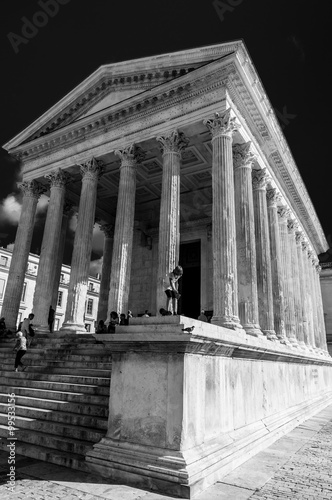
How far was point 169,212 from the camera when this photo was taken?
1490cm

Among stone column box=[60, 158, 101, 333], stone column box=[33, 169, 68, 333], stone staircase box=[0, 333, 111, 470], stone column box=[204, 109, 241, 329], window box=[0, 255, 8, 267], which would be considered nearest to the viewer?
stone staircase box=[0, 333, 111, 470]

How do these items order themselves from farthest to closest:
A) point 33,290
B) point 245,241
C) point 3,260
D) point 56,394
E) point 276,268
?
1. point 33,290
2. point 3,260
3. point 276,268
4. point 245,241
5. point 56,394

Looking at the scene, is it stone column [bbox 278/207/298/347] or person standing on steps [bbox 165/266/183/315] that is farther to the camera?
stone column [bbox 278/207/298/347]

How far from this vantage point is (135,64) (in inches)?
708

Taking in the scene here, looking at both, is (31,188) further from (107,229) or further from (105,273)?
(105,273)

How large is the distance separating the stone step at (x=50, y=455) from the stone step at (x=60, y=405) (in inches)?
48.2

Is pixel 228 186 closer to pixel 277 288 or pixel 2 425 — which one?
pixel 277 288

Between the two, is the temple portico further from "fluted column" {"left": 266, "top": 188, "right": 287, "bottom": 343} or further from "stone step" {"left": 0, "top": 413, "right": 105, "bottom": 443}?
"stone step" {"left": 0, "top": 413, "right": 105, "bottom": 443}

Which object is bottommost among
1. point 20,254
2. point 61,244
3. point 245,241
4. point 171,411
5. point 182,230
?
point 171,411

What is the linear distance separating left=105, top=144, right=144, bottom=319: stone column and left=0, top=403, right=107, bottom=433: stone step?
270 inches

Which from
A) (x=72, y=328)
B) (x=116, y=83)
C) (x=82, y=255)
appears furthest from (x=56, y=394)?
(x=116, y=83)

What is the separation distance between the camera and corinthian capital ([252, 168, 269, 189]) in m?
18.0

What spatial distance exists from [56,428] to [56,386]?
7.92 feet

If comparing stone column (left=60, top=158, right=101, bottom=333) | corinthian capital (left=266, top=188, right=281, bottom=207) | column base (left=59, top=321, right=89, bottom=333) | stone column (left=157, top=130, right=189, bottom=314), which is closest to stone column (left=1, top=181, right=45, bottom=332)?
stone column (left=60, top=158, right=101, bottom=333)
